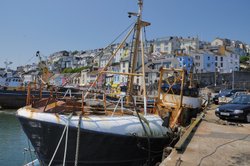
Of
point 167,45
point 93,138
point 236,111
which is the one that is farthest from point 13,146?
point 167,45

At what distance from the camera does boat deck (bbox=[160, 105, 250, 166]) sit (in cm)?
756

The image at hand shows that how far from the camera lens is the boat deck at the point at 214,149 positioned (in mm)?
7562

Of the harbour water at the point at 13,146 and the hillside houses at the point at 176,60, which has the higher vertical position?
the hillside houses at the point at 176,60

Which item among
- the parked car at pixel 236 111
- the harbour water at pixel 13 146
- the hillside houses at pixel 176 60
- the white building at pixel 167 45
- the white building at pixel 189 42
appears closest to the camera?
the parked car at pixel 236 111

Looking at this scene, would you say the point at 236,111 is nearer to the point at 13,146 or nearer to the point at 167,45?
the point at 13,146

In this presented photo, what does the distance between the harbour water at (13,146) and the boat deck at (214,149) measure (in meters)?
7.15

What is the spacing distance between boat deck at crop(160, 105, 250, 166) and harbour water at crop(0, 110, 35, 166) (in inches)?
282

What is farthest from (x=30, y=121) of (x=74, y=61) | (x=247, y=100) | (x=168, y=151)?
(x=74, y=61)

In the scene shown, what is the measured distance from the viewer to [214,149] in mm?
8898

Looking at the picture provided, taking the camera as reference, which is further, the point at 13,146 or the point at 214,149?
the point at 13,146

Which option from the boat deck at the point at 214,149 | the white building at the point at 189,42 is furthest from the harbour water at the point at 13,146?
the white building at the point at 189,42

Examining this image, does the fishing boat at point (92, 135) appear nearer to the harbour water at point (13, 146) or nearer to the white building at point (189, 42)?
the harbour water at point (13, 146)

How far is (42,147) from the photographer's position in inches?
395

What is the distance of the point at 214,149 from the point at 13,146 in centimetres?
1439
